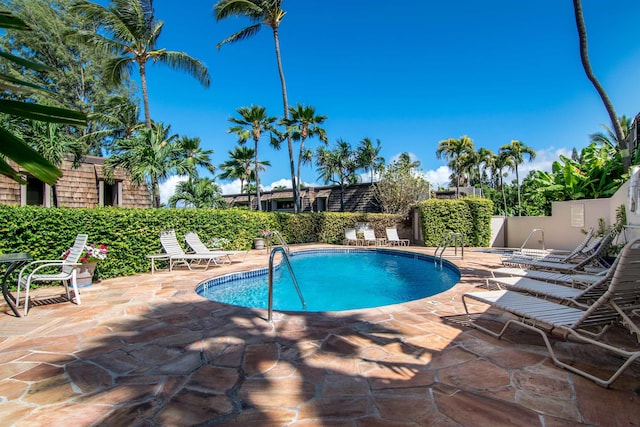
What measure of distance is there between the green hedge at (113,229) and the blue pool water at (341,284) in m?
2.40

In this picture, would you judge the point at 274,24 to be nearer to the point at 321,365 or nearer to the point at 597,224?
the point at 597,224

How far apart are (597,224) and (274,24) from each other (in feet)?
57.1

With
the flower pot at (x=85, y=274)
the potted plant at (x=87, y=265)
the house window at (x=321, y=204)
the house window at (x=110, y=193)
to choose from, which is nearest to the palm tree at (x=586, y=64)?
the potted plant at (x=87, y=265)

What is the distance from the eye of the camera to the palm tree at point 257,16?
56.1ft

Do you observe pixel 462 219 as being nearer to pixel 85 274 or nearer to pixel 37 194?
pixel 85 274

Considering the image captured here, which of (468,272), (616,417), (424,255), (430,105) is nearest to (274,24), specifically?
(430,105)

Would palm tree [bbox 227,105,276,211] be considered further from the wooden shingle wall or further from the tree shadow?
the tree shadow

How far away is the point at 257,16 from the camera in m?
17.7

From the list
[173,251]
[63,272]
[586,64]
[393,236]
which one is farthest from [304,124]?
[63,272]

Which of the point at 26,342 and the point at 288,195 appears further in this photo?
the point at 288,195

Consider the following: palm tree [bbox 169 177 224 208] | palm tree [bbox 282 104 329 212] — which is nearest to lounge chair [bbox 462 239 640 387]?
palm tree [bbox 169 177 224 208]

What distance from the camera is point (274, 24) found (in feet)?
58.0

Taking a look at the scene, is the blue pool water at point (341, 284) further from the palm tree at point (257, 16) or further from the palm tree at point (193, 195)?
the palm tree at point (257, 16)

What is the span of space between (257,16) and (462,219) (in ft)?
50.1
